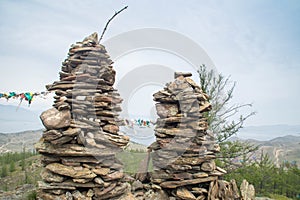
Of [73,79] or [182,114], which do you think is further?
[182,114]

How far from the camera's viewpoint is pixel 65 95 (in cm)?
569

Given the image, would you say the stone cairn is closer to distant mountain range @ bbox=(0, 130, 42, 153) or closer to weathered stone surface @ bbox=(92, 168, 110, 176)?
weathered stone surface @ bbox=(92, 168, 110, 176)

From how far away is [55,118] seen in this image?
518cm

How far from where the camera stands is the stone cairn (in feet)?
21.0

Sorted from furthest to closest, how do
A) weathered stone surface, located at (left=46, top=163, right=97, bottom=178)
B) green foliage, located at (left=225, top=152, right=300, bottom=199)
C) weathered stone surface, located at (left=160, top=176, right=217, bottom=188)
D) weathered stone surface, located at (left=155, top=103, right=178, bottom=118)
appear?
1. green foliage, located at (left=225, top=152, right=300, bottom=199)
2. weathered stone surface, located at (left=155, top=103, right=178, bottom=118)
3. weathered stone surface, located at (left=160, top=176, right=217, bottom=188)
4. weathered stone surface, located at (left=46, top=163, right=97, bottom=178)

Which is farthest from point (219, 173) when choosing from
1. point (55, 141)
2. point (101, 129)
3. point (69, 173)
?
point (55, 141)

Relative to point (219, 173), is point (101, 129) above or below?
above

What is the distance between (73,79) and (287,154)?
77.0ft

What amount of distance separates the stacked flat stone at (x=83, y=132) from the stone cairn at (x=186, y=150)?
1.33m

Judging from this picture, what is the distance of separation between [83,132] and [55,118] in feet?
2.42

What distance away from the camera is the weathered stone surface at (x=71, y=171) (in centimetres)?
517

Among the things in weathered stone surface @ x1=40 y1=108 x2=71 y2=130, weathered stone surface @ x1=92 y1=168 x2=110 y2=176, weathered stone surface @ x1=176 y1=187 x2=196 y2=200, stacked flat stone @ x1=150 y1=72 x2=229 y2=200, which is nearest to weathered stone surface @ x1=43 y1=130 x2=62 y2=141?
weathered stone surface @ x1=40 y1=108 x2=71 y2=130

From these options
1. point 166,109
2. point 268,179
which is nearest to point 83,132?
point 166,109

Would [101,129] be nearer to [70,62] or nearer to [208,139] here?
[70,62]
